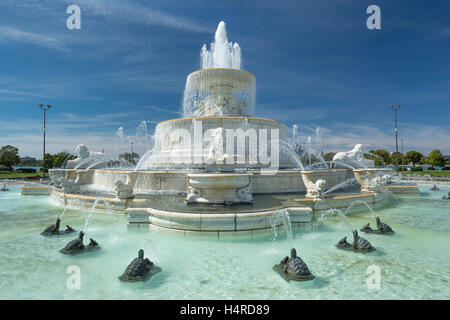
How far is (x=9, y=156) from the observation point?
141 feet

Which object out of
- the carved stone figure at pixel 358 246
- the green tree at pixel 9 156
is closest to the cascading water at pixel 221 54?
the carved stone figure at pixel 358 246

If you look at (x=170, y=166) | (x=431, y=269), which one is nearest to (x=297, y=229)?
(x=431, y=269)

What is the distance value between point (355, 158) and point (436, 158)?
51.6m

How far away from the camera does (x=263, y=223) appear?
247 inches

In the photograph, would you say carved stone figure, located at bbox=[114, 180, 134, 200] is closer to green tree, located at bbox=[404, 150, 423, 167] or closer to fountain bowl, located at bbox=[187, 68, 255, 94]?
fountain bowl, located at bbox=[187, 68, 255, 94]

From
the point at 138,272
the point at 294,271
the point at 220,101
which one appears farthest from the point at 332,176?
the point at 220,101

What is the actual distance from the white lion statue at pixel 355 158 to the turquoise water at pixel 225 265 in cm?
860

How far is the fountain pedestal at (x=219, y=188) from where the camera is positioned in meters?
7.38

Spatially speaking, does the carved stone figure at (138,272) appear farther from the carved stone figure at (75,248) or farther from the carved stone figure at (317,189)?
the carved stone figure at (317,189)

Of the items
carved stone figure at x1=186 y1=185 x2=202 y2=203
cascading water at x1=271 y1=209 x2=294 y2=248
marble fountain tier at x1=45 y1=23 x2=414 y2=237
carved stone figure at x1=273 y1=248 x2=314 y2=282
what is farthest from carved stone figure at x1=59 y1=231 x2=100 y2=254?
cascading water at x1=271 y1=209 x2=294 y2=248

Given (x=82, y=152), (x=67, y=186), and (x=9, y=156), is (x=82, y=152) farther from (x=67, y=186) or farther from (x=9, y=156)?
(x=9, y=156)

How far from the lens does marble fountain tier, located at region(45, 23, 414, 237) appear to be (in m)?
6.64

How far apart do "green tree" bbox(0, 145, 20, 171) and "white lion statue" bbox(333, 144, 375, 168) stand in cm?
5389

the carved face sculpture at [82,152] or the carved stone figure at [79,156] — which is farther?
the carved face sculpture at [82,152]
